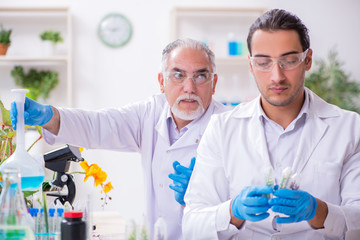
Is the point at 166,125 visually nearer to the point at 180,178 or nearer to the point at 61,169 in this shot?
the point at 180,178

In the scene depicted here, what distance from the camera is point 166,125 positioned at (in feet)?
7.54

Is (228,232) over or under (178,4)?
under

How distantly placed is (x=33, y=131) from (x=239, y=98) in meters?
1.91

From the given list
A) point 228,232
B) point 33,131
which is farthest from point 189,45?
point 33,131

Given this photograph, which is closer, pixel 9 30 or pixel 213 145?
pixel 213 145

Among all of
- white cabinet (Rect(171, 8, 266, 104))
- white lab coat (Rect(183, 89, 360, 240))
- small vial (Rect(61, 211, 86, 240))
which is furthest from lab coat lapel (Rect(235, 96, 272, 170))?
white cabinet (Rect(171, 8, 266, 104))

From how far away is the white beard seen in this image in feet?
7.25

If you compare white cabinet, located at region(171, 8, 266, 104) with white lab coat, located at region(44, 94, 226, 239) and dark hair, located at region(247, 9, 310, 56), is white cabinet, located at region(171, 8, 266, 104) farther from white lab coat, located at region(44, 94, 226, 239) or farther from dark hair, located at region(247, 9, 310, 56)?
dark hair, located at region(247, 9, 310, 56)

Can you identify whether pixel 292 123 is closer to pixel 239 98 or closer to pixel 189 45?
pixel 189 45

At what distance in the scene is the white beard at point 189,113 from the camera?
7.25 feet

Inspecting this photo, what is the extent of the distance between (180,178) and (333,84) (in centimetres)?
296

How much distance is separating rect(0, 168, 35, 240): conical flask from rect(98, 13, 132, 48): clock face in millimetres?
3464

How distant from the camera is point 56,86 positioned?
4559 millimetres

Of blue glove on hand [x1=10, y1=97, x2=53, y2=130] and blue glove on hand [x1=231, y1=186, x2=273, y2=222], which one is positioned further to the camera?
blue glove on hand [x1=10, y1=97, x2=53, y2=130]
